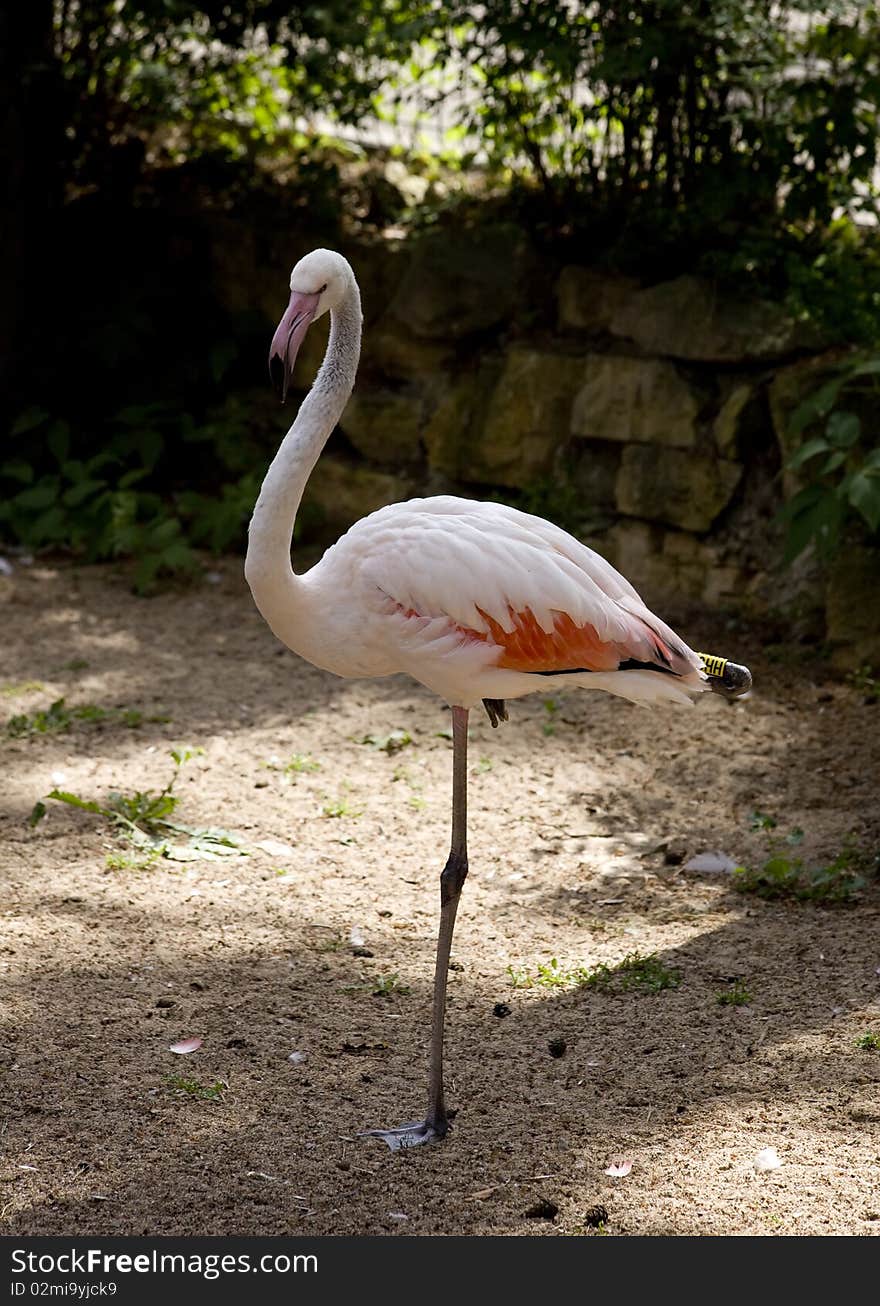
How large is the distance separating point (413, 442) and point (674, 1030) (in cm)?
491

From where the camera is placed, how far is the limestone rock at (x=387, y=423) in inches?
324

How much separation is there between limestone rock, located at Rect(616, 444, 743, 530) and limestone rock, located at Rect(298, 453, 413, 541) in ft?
4.44

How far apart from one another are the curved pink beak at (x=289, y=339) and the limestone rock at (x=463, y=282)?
176 inches

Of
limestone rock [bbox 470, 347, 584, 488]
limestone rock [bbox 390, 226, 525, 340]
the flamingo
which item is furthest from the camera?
limestone rock [bbox 390, 226, 525, 340]

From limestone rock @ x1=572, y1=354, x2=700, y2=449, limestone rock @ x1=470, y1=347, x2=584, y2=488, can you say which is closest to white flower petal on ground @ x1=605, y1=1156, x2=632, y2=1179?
limestone rock @ x1=572, y1=354, x2=700, y2=449

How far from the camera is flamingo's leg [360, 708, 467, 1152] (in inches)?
139

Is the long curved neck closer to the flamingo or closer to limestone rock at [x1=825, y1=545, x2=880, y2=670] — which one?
the flamingo

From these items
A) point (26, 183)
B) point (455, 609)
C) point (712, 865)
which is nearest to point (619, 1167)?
point (455, 609)

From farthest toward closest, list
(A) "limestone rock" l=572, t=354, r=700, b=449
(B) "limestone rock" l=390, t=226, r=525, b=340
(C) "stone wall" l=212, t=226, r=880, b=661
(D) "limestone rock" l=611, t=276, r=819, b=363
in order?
(B) "limestone rock" l=390, t=226, r=525, b=340 → (A) "limestone rock" l=572, t=354, r=700, b=449 → (C) "stone wall" l=212, t=226, r=880, b=661 → (D) "limestone rock" l=611, t=276, r=819, b=363

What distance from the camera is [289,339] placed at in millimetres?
3588

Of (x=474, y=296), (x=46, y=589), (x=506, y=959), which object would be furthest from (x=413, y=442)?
(x=506, y=959)

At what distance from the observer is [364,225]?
8.59 m

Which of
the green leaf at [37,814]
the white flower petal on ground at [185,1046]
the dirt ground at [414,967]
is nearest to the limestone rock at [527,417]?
the dirt ground at [414,967]

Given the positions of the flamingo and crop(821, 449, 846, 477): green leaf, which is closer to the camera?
the flamingo
